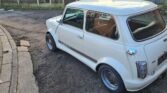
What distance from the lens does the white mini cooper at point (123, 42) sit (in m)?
3.57

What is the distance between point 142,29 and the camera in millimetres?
3811

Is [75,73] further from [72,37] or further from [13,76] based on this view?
[13,76]

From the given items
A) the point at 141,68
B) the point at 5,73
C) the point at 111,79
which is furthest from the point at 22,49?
the point at 141,68

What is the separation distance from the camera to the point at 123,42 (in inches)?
141

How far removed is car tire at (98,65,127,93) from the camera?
3.86 meters

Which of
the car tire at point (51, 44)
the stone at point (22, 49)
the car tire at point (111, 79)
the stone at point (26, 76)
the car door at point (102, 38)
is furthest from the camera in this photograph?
the stone at point (22, 49)

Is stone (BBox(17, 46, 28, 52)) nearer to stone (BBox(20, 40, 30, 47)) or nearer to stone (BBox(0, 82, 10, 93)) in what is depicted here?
stone (BBox(20, 40, 30, 47))

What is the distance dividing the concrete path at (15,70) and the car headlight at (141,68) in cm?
209

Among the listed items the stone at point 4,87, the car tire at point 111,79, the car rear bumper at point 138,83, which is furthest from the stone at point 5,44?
the car rear bumper at point 138,83

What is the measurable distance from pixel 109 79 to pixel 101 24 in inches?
41.6

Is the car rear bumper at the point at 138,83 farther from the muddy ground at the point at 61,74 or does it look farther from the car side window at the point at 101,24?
the car side window at the point at 101,24

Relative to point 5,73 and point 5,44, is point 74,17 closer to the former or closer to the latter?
point 5,73

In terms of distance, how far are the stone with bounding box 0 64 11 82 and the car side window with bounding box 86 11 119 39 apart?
6.94 feet

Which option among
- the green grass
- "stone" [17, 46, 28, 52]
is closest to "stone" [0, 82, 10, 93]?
"stone" [17, 46, 28, 52]
